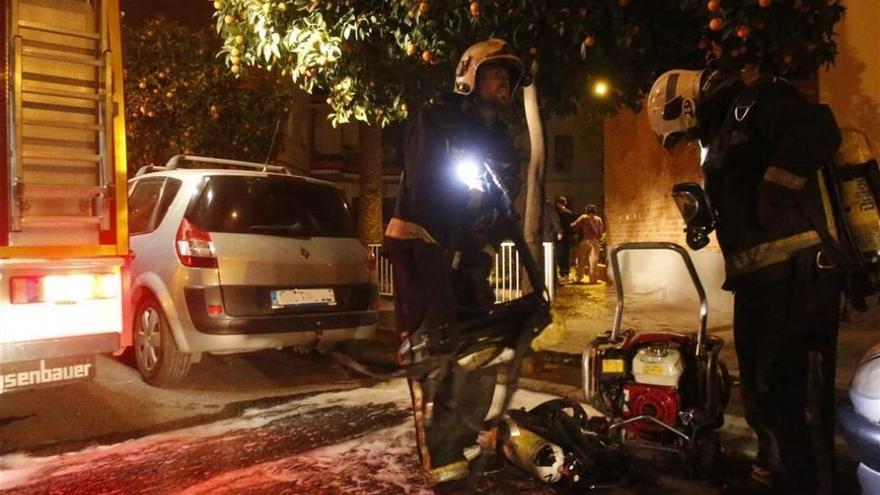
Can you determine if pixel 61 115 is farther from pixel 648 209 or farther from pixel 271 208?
pixel 648 209

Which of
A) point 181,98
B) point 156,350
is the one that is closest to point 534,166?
point 156,350

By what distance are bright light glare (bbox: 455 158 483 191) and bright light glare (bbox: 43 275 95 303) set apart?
2482 millimetres

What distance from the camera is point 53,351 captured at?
14.3 feet

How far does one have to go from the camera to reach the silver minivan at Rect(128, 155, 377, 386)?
18.7ft

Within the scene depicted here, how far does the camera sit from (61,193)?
14.3ft

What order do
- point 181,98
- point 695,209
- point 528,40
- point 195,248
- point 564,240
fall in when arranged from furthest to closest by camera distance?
1. point 564,240
2. point 181,98
3. point 195,248
4. point 528,40
5. point 695,209

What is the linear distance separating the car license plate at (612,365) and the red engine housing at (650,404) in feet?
Result: 0.36

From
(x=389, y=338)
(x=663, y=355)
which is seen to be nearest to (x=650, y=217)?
(x=389, y=338)

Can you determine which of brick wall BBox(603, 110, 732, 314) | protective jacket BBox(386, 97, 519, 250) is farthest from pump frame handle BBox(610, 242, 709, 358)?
brick wall BBox(603, 110, 732, 314)

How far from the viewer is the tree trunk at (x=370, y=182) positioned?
1350 cm

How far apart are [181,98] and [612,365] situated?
10.2m

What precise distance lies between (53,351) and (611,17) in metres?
4.09

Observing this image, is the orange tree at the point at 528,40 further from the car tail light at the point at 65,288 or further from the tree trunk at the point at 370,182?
the tree trunk at the point at 370,182

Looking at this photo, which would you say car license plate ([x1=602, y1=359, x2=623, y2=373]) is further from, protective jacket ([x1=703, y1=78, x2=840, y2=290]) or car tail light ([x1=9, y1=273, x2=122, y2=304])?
car tail light ([x1=9, y1=273, x2=122, y2=304])
